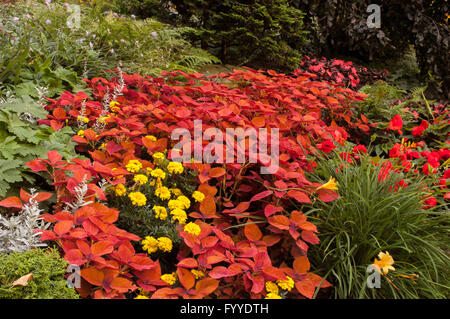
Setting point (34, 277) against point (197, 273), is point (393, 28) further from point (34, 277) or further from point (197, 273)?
point (34, 277)

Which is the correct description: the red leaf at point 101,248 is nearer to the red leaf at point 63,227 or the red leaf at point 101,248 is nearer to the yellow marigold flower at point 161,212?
the red leaf at point 63,227

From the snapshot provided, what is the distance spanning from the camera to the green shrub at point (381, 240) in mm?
1540

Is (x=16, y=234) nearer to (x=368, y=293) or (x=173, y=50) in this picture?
(x=368, y=293)

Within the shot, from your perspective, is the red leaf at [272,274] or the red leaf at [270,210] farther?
the red leaf at [270,210]

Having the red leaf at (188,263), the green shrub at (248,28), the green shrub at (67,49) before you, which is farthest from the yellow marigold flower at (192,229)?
the green shrub at (248,28)

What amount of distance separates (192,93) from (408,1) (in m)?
4.42

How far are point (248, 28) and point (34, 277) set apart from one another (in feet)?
12.9

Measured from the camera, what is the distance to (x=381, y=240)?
5.33 ft

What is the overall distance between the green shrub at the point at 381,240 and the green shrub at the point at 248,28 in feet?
9.68

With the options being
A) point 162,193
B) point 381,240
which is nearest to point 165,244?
point 162,193

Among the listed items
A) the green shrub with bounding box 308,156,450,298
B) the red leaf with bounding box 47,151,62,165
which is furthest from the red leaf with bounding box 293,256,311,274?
the red leaf with bounding box 47,151,62,165

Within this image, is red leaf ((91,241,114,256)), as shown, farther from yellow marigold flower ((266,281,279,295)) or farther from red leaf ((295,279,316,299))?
red leaf ((295,279,316,299))
